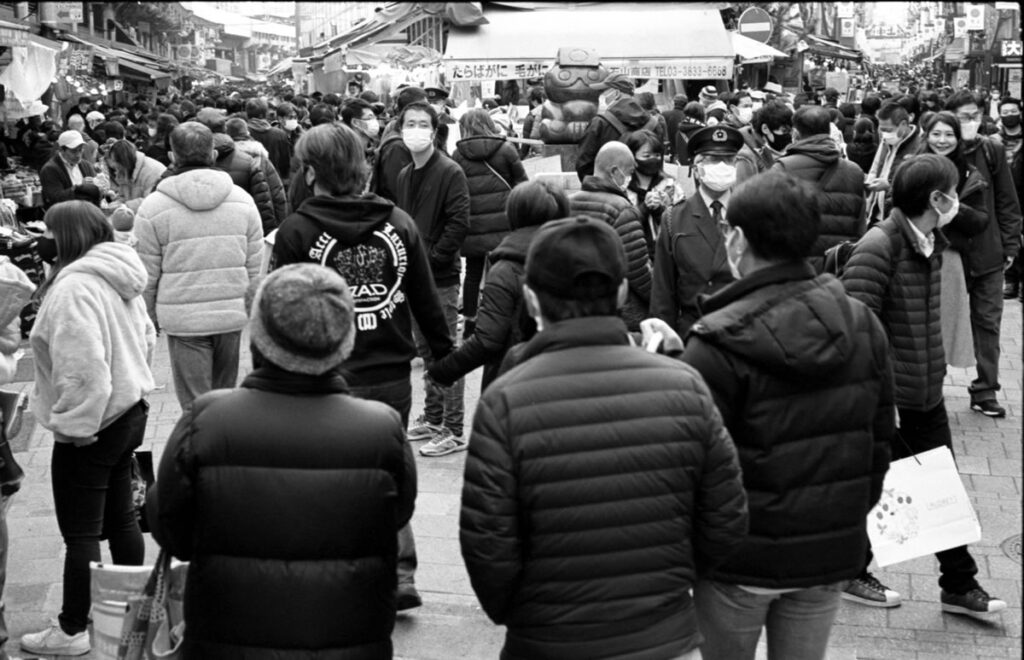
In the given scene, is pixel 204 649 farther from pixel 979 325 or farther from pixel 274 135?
pixel 274 135

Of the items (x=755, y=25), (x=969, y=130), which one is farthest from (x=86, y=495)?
(x=755, y=25)

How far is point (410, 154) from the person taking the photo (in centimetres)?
798

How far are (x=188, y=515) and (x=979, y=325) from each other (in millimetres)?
6542

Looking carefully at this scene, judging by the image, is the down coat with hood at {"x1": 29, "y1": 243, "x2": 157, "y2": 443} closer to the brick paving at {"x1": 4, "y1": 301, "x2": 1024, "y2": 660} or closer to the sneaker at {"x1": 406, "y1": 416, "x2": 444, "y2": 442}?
the brick paving at {"x1": 4, "y1": 301, "x2": 1024, "y2": 660}

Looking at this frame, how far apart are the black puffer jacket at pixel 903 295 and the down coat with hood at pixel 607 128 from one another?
3.33 meters

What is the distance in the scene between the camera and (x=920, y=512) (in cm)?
485

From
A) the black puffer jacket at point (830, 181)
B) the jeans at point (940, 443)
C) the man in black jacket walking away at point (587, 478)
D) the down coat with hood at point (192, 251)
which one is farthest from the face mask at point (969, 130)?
the man in black jacket walking away at point (587, 478)

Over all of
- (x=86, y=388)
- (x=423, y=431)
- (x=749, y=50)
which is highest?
(x=749, y=50)

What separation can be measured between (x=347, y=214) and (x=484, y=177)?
3.60 meters

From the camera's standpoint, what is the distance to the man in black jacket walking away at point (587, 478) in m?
2.90

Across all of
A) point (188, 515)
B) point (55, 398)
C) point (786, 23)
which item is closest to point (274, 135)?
point (55, 398)

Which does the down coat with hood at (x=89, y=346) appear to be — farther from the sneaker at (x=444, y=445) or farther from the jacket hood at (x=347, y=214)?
the sneaker at (x=444, y=445)

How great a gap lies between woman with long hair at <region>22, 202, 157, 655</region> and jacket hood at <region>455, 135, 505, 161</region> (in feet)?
12.0

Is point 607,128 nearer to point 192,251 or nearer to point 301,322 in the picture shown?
point 192,251
